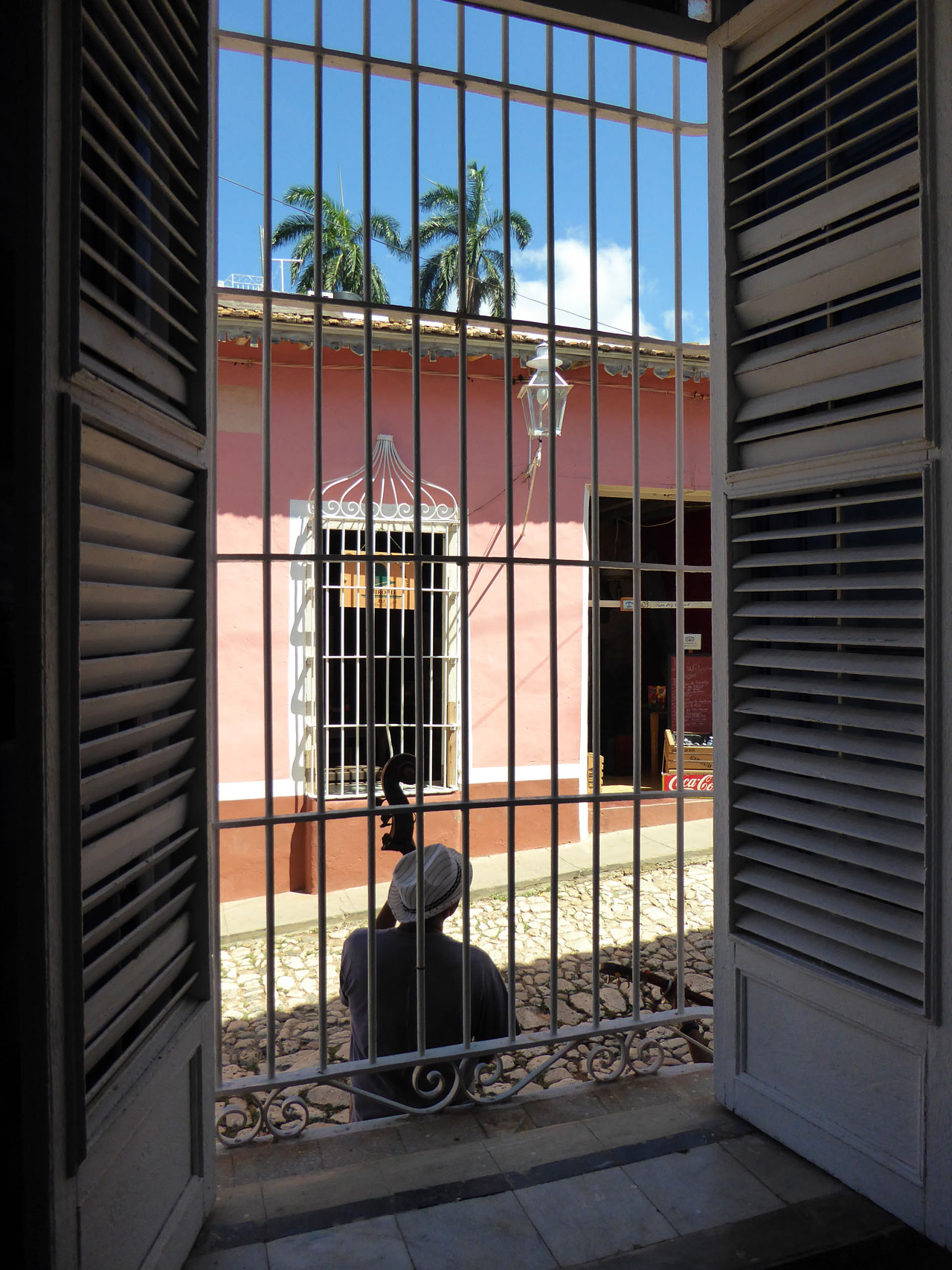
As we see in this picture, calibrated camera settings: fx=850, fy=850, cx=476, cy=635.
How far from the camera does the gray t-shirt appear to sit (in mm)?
2502

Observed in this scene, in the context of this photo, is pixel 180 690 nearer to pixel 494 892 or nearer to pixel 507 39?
pixel 507 39

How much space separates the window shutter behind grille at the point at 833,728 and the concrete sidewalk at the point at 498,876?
10.2 ft

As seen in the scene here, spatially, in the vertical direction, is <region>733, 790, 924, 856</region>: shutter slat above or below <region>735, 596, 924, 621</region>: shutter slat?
below

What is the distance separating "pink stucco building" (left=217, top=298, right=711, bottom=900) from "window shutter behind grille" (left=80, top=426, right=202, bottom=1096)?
379 cm

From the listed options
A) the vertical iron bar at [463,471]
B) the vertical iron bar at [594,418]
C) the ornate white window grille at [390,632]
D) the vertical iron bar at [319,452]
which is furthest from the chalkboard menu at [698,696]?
the vertical iron bar at [319,452]

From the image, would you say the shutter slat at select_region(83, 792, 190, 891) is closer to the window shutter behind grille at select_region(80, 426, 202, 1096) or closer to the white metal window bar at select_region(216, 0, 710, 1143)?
the window shutter behind grille at select_region(80, 426, 202, 1096)

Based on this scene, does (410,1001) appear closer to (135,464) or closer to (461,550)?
(461,550)

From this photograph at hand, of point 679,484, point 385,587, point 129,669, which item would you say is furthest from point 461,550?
point 385,587

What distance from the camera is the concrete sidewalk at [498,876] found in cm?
551

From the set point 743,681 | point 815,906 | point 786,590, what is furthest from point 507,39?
point 815,906

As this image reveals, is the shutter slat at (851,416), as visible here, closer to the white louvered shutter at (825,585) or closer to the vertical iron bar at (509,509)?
the white louvered shutter at (825,585)

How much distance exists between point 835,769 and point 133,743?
4.94ft

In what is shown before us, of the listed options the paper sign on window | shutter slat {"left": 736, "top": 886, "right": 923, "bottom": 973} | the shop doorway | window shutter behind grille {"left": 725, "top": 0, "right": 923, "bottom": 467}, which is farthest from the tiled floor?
the shop doorway

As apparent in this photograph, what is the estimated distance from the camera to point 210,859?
74.6 inches
